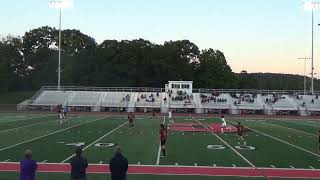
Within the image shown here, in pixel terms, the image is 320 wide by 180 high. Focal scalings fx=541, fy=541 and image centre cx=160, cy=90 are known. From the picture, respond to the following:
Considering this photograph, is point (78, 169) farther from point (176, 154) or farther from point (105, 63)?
point (105, 63)

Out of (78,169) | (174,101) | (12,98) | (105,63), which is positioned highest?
(105,63)

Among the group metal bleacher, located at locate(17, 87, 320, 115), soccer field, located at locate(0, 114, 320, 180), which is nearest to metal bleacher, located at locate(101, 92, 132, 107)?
metal bleacher, located at locate(17, 87, 320, 115)

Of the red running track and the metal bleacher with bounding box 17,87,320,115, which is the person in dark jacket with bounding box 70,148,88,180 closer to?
the red running track

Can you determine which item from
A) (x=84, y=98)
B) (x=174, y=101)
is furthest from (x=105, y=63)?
(x=174, y=101)

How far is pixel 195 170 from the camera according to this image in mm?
18250

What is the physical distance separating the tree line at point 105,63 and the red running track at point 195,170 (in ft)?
280

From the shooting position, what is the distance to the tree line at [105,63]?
358 ft

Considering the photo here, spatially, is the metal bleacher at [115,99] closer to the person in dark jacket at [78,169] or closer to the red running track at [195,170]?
the red running track at [195,170]

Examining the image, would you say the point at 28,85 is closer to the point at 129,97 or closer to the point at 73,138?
the point at 129,97

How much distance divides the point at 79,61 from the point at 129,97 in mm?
33667

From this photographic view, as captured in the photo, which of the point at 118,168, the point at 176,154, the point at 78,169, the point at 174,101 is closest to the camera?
the point at 78,169

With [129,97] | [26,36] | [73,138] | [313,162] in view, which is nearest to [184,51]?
[26,36]

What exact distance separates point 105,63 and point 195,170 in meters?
94.9

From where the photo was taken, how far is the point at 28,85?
4341 inches
